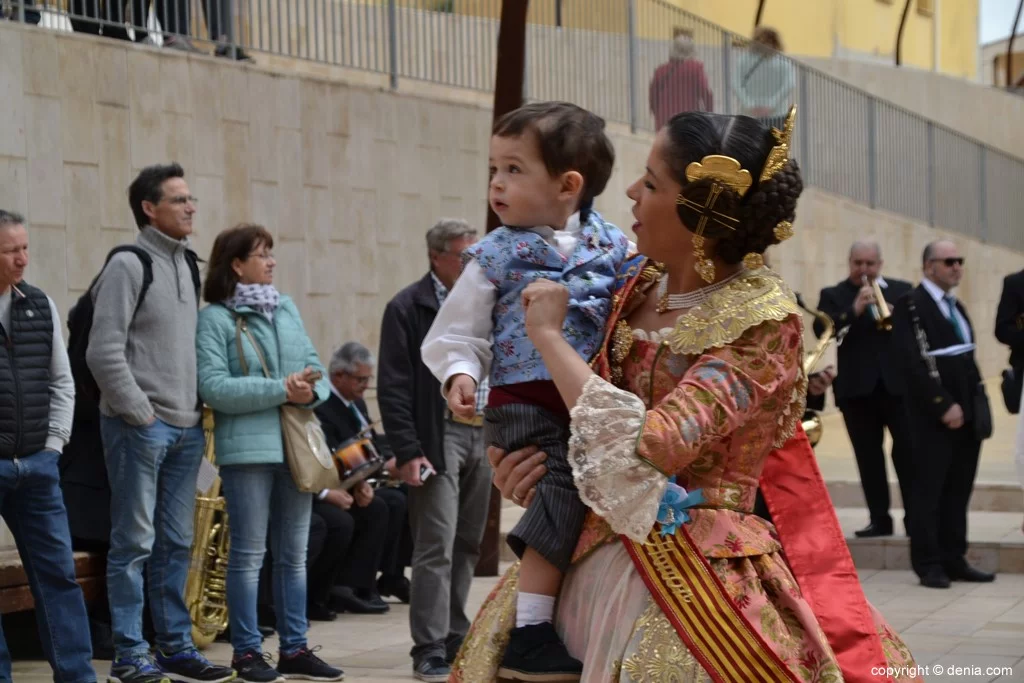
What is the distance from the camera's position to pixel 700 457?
3035 mm

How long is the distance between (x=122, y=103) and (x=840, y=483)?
612 centimetres

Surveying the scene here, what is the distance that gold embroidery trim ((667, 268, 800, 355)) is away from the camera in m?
2.96

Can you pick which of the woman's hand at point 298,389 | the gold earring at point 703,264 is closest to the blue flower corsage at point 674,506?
the gold earring at point 703,264

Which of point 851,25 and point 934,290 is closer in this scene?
point 934,290

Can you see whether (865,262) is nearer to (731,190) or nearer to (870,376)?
(870,376)

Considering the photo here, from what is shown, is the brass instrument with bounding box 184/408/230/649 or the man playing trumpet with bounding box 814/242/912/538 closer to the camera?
the brass instrument with bounding box 184/408/230/649

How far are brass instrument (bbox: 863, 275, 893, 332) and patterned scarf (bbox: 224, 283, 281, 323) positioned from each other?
15.8 ft

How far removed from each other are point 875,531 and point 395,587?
3.35 metres

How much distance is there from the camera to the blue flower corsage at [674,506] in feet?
9.81

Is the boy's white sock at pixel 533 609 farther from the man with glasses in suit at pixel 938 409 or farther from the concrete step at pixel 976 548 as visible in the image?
the concrete step at pixel 976 548

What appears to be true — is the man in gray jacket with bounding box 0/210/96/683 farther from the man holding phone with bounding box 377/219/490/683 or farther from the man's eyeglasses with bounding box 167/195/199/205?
the man holding phone with bounding box 377/219/490/683

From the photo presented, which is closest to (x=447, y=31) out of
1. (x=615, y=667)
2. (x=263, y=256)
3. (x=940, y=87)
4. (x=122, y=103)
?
(x=122, y=103)

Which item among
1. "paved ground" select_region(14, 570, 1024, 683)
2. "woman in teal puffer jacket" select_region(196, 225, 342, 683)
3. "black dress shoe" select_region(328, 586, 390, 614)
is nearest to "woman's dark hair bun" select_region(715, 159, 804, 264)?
"woman in teal puffer jacket" select_region(196, 225, 342, 683)

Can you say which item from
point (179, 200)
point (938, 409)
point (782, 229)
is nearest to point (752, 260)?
point (782, 229)
